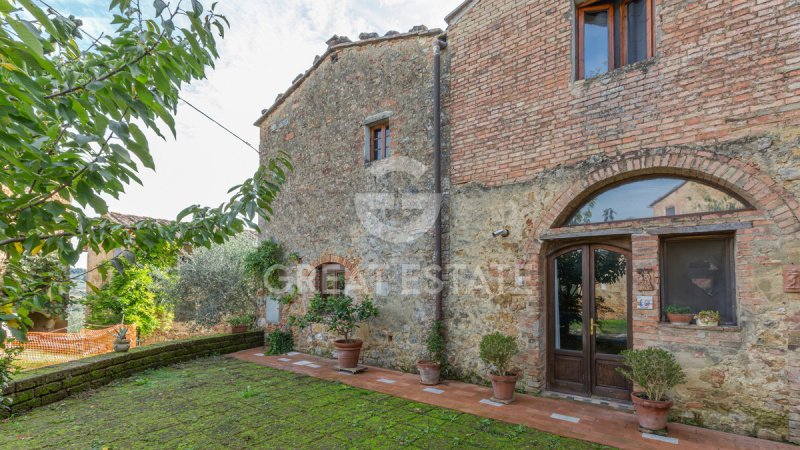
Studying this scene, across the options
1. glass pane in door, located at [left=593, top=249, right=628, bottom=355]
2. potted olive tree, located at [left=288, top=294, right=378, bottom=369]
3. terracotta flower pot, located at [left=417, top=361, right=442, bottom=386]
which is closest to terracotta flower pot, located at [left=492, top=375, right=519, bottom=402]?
terracotta flower pot, located at [left=417, top=361, right=442, bottom=386]

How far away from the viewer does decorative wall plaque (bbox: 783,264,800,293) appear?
416 cm

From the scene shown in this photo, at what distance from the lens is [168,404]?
553 cm

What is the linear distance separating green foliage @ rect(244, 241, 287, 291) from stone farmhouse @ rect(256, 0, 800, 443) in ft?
5.88

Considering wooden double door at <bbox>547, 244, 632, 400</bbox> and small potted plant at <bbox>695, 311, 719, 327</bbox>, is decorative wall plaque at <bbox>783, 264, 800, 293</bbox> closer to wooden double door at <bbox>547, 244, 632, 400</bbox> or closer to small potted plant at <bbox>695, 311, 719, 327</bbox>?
small potted plant at <bbox>695, 311, 719, 327</bbox>

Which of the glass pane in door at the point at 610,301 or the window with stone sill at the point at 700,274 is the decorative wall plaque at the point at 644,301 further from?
the glass pane in door at the point at 610,301


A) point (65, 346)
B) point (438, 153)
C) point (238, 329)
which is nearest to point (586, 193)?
point (438, 153)

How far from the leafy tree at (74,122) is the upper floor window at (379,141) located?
676 cm

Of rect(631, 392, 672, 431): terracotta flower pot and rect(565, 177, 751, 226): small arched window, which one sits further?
rect(565, 177, 751, 226): small arched window

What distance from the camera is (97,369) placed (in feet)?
21.1

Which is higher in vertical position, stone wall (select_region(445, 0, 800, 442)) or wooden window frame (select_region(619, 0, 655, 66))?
wooden window frame (select_region(619, 0, 655, 66))

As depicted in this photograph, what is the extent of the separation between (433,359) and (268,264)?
514 centimetres

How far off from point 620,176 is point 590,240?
973 mm

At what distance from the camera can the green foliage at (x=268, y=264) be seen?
1001cm

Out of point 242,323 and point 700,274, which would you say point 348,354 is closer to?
point 242,323
